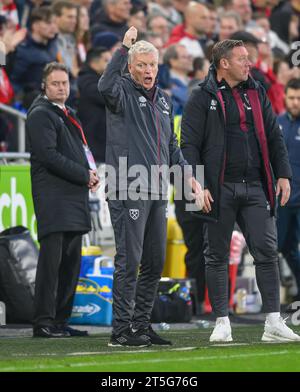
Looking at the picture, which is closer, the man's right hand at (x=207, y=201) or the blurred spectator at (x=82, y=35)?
the man's right hand at (x=207, y=201)

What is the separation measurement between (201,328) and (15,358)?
3401 millimetres

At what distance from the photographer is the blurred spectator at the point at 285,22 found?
2166 centimetres

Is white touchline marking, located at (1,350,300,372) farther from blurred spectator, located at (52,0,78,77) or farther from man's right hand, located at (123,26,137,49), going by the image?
blurred spectator, located at (52,0,78,77)

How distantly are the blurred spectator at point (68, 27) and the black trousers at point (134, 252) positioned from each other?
19.1 ft

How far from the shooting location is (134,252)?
369 inches

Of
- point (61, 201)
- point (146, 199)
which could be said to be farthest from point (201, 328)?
point (146, 199)

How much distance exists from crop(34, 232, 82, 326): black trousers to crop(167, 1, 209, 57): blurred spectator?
7.29 meters

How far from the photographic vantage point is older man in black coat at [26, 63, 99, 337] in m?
10.8

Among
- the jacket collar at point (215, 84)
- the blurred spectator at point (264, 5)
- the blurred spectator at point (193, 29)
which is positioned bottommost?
the jacket collar at point (215, 84)

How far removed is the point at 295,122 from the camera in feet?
44.3

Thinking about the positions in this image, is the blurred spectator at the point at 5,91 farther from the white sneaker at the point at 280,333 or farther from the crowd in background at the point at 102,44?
the white sneaker at the point at 280,333

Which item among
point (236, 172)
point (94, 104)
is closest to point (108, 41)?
point (94, 104)

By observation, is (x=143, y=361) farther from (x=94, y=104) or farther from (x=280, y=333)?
(x=94, y=104)

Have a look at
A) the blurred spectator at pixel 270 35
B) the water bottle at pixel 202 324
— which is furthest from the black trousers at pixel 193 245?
the blurred spectator at pixel 270 35
